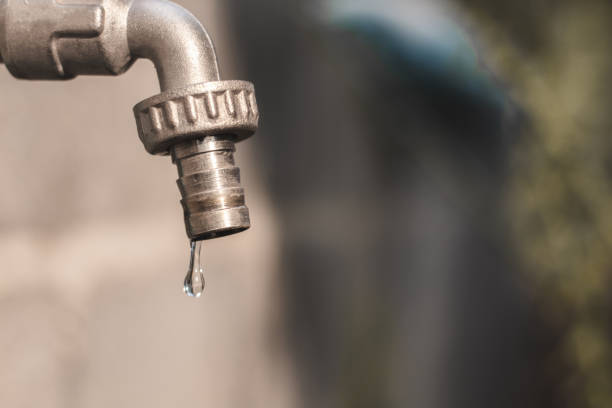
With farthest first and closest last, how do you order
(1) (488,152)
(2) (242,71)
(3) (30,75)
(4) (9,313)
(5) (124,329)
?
(1) (488,152), (2) (242,71), (5) (124,329), (4) (9,313), (3) (30,75)

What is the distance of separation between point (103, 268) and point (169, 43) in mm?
359

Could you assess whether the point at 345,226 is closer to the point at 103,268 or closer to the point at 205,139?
the point at 103,268

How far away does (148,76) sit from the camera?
699mm

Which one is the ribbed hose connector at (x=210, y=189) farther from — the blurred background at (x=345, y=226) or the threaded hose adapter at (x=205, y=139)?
the blurred background at (x=345, y=226)

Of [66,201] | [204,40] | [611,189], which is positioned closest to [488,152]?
[611,189]

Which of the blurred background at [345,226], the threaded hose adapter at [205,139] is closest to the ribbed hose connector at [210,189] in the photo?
the threaded hose adapter at [205,139]

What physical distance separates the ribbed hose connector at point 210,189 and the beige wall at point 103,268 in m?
0.27

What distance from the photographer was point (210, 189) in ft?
0.94

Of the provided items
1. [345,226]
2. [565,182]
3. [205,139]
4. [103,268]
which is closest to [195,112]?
[205,139]

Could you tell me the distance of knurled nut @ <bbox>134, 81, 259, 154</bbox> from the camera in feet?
0.91

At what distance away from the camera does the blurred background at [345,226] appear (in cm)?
57

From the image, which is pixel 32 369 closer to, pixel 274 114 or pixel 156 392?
pixel 156 392

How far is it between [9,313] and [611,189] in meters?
1.39

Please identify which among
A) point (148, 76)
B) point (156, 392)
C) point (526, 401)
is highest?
point (148, 76)
